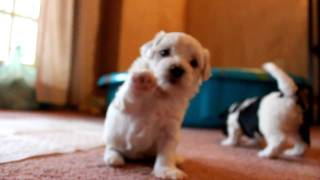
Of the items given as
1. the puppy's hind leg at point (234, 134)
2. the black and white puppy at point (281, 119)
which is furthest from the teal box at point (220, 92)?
the black and white puppy at point (281, 119)

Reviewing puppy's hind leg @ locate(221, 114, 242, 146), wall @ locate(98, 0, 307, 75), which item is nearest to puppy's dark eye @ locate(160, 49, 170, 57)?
puppy's hind leg @ locate(221, 114, 242, 146)

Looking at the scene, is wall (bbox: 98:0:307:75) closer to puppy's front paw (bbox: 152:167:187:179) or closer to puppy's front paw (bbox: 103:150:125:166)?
puppy's front paw (bbox: 103:150:125:166)

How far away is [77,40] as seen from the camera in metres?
3.40

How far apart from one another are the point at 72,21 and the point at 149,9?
0.89 metres

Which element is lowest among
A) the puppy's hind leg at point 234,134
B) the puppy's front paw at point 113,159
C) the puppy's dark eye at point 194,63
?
the puppy's hind leg at point 234,134

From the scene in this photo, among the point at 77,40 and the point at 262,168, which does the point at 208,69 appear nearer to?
the point at 262,168

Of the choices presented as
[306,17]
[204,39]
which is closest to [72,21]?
[204,39]

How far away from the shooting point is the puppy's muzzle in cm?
106

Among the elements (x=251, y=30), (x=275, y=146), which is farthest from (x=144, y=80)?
(x=251, y=30)

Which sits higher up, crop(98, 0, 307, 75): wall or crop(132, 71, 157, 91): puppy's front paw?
crop(98, 0, 307, 75): wall

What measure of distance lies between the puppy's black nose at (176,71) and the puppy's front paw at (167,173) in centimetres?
26

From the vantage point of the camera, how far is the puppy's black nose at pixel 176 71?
1062mm

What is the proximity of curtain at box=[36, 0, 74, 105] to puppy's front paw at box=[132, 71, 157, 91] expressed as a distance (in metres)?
2.30

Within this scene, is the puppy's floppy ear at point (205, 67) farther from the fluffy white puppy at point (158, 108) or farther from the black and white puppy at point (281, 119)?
the black and white puppy at point (281, 119)
